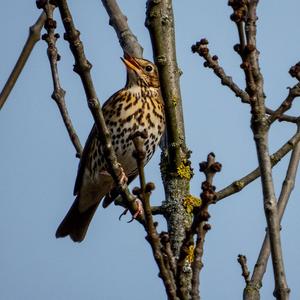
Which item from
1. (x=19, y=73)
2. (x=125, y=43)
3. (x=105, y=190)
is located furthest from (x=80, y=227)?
(x=19, y=73)

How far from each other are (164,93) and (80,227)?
309 cm

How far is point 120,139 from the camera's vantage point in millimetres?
6156

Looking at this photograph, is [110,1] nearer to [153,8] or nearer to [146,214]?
[153,8]

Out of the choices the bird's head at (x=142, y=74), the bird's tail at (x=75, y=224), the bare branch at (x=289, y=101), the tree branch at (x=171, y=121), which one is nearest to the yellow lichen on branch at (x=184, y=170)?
the tree branch at (x=171, y=121)

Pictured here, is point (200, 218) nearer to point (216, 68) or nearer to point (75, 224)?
point (216, 68)

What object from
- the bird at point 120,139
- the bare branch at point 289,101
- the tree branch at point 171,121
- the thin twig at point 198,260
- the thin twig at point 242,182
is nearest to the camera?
the thin twig at point 198,260

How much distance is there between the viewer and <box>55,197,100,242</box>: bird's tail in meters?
7.02

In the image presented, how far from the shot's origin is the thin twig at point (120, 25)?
5723mm

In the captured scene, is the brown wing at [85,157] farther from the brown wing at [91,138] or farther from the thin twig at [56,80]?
the thin twig at [56,80]

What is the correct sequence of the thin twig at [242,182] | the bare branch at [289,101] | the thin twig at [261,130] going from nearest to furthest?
the thin twig at [261,130] → the bare branch at [289,101] → the thin twig at [242,182]

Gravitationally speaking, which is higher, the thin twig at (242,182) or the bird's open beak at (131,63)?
the bird's open beak at (131,63)

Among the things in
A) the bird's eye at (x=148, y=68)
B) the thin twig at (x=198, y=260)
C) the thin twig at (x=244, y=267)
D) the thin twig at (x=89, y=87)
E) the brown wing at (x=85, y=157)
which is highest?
the bird's eye at (x=148, y=68)

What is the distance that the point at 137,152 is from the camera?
3164 millimetres

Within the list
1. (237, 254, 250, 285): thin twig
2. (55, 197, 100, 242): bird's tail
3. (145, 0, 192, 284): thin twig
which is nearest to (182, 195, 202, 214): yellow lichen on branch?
(145, 0, 192, 284): thin twig
